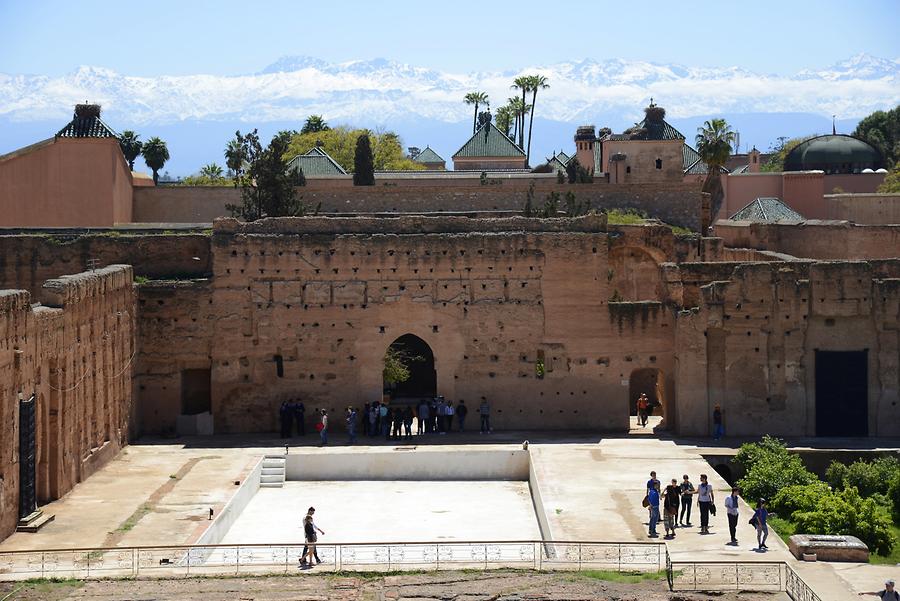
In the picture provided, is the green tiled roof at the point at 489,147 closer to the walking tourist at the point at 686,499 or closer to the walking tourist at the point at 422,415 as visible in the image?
the walking tourist at the point at 422,415

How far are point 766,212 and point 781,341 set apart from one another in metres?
14.0

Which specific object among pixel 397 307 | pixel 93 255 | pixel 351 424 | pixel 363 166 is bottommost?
pixel 351 424

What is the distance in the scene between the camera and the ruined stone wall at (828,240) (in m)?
38.9

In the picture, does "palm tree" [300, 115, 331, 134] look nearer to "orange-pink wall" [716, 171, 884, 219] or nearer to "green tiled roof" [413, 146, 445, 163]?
"green tiled roof" [413, 146, 445, 163]

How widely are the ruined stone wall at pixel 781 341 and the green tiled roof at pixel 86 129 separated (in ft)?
69.5

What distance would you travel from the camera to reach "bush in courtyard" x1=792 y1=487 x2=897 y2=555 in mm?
23906

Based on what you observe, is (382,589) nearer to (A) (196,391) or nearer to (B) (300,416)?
(B) (300,416)

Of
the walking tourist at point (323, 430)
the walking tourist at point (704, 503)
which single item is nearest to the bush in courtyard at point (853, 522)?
the walking tourist at point (704, 503)

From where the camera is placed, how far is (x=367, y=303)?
3291cm

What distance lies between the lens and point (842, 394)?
32.2 metres

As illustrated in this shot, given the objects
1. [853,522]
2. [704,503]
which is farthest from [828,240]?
[704,503]

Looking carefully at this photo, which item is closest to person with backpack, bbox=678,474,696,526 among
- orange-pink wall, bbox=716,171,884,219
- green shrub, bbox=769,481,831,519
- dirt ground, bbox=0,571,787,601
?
green shrub, bbox=769,481,831,519

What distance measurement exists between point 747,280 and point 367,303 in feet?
27.1

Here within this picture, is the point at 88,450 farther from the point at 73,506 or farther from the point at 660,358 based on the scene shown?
the point at 660,358
